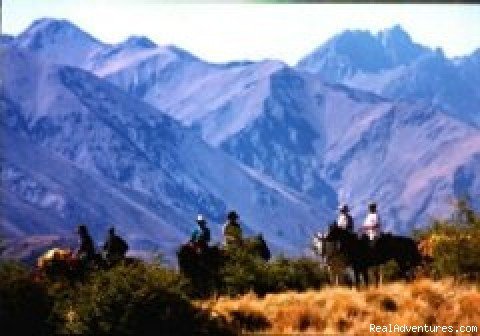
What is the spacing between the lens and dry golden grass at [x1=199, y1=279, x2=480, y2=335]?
20.8 m

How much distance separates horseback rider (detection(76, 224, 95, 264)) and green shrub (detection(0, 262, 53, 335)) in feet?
22.4

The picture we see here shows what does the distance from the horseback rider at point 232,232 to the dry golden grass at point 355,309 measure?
7.58 m

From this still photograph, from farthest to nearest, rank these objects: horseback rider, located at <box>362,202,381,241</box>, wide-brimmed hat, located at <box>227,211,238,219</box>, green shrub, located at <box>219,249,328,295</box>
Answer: wide-brimmed hat, located at <box>227,211,238,219</box>, green shrub, located at <box>219,249,328,295</box>, horseback rider, located at <box>362,202,381,241</box>

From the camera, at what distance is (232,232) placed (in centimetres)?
→ 3183

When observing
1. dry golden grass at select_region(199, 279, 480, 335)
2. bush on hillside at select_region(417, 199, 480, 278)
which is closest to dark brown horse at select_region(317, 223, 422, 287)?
bush on hillside at select_region(417, 199, 480, 278)

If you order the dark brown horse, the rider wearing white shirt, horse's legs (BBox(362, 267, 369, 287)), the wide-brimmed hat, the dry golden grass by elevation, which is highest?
the wide-brimmed hat

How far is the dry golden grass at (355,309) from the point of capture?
2077 centimetres

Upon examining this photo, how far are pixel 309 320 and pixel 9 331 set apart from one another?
6.80 m

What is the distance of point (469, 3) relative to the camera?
33.9 feet

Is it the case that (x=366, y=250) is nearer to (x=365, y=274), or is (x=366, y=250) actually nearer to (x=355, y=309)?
(x=365, y=274)

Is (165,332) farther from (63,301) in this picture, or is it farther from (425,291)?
(425,291)

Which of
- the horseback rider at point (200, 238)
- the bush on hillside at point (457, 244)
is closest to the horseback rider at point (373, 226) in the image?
the bush on hillside at point (457, 244)

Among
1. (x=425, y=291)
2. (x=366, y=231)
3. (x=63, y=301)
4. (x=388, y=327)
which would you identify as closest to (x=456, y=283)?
(x=425, y=291)

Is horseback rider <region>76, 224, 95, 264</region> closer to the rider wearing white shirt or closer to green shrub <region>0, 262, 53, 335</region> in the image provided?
green shrub <region>0, 262, 53, 335</region>
